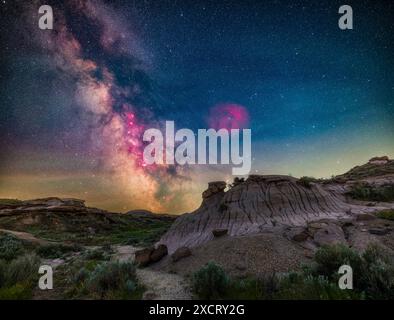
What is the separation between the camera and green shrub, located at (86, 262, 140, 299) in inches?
281

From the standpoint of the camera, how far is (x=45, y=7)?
974 centimetres

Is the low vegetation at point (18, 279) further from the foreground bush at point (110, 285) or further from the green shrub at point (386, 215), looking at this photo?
the green shrub at point (386, 215)

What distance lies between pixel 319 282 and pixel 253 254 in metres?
4.29

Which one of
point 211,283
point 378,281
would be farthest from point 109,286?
point 378,281

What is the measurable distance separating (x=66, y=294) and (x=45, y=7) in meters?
10.7

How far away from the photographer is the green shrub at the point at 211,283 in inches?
275

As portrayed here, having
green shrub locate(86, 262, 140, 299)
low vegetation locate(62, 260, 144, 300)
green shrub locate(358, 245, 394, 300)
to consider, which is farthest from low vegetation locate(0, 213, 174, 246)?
green shrub locate(358, 245, 394, 300)

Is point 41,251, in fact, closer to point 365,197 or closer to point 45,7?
point 45,7

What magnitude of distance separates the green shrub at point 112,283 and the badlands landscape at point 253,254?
0.03 meters

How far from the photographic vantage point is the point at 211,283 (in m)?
7.16

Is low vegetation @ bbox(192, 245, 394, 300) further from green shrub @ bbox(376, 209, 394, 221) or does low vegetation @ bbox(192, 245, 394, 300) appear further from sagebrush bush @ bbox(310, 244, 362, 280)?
green shrub @ bbox(376, 209, 394, 221)

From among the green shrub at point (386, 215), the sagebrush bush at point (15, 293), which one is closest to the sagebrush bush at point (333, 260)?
the green shrub at point (386, 215)

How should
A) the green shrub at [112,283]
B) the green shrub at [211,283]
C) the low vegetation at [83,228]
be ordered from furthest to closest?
1. the low vegetation at [83,228]
2. the green shrub at [112,283]
3. the green shrub at [211,283]
